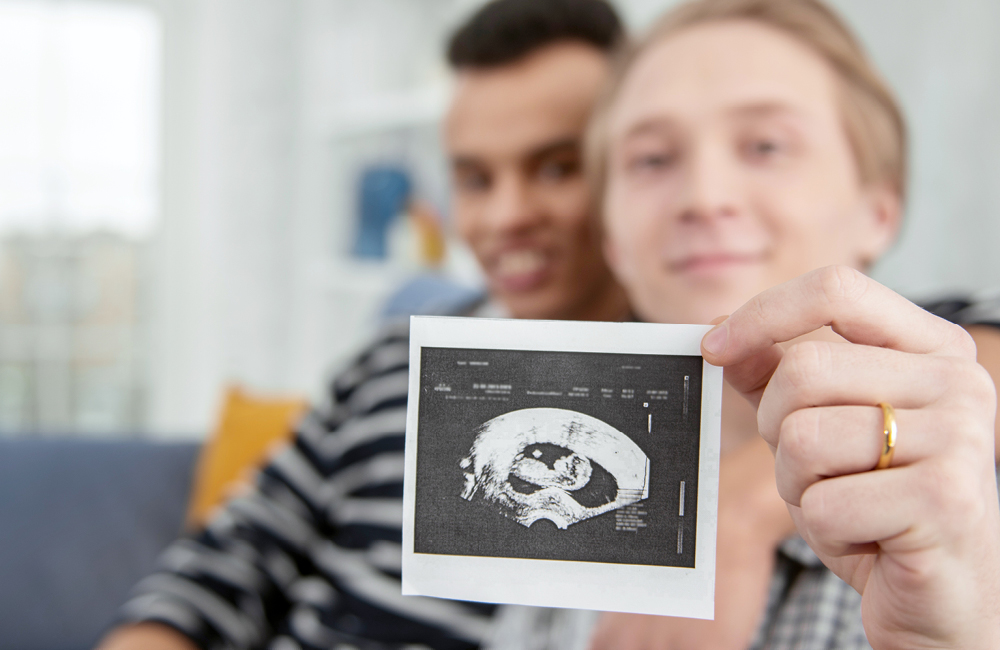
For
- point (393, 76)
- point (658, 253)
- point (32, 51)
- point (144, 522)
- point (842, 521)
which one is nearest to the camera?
point (842, 521)

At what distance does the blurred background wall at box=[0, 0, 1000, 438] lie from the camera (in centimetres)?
288

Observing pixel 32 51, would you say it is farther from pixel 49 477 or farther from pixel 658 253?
pixel 658 253

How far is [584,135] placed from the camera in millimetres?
1104

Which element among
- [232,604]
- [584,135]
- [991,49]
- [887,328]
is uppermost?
[991,49]

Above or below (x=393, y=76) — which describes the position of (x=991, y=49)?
below

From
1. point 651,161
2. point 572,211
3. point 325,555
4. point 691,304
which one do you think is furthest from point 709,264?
point 325,555

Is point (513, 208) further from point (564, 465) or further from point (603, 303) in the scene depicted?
point (564, 465)

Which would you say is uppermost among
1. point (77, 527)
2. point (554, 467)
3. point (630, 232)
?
point (630, 232)

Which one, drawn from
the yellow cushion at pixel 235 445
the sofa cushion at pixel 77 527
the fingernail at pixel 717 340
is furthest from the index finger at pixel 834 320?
the sofa cushion at pixel 77 527

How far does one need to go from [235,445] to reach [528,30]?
3.73ft

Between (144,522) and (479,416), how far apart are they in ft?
4.87

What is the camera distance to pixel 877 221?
81 cm

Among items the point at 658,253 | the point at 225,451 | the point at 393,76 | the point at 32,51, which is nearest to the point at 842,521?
the point at 658,253

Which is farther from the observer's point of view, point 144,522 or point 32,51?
point 32,51
